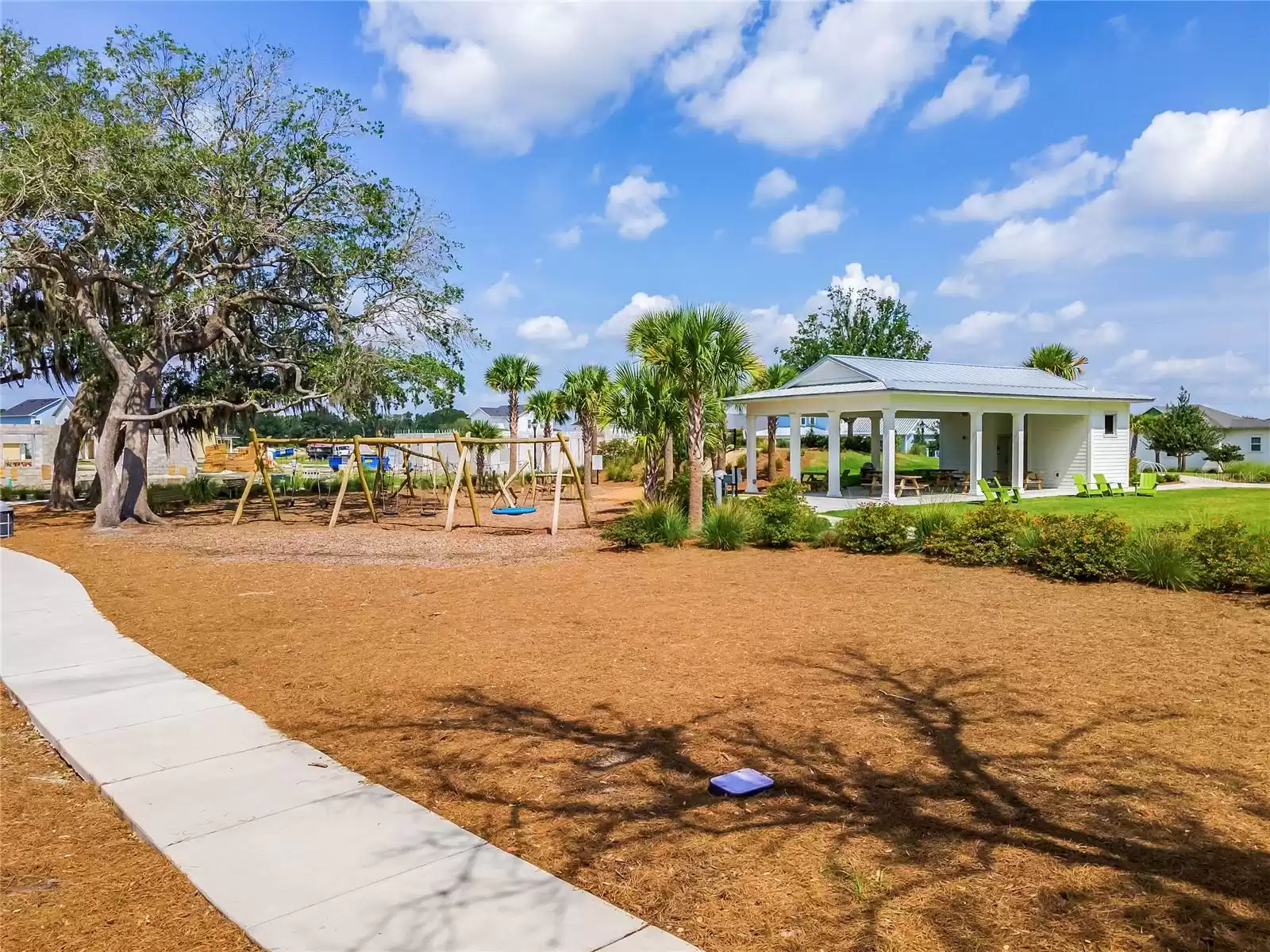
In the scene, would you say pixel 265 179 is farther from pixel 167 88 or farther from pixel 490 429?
pixel 490 429

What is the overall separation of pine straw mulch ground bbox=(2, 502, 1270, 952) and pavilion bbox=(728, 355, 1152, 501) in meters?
12.4

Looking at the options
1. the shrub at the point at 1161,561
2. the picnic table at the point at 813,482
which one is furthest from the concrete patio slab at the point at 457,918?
the picnic table at the point at 813,482

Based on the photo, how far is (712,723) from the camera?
5676 millimetres

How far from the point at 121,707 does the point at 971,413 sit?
881 inches

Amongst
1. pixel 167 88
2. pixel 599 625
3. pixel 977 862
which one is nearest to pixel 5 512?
pixel 167 88

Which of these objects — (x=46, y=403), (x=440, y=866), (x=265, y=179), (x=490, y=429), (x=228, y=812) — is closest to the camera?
(x=440, y=866)

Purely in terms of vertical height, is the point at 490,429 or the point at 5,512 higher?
the point at 490,429

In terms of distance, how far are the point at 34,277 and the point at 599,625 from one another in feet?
60.3

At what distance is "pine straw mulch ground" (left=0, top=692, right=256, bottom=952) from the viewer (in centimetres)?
321

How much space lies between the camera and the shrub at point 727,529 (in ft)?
48.2

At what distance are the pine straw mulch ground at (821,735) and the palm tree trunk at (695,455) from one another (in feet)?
18.2

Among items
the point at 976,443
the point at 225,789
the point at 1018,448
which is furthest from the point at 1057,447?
the point at 225,789

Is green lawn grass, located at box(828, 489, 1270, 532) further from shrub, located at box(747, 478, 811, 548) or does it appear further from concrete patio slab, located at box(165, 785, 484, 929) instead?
concrete patio slab, located at box(165, 785, 484, 929)

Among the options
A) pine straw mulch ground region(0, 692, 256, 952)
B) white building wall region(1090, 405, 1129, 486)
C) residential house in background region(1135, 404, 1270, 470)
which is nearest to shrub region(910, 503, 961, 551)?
pine straw mulch ground region(0, 692, 256, 952)
